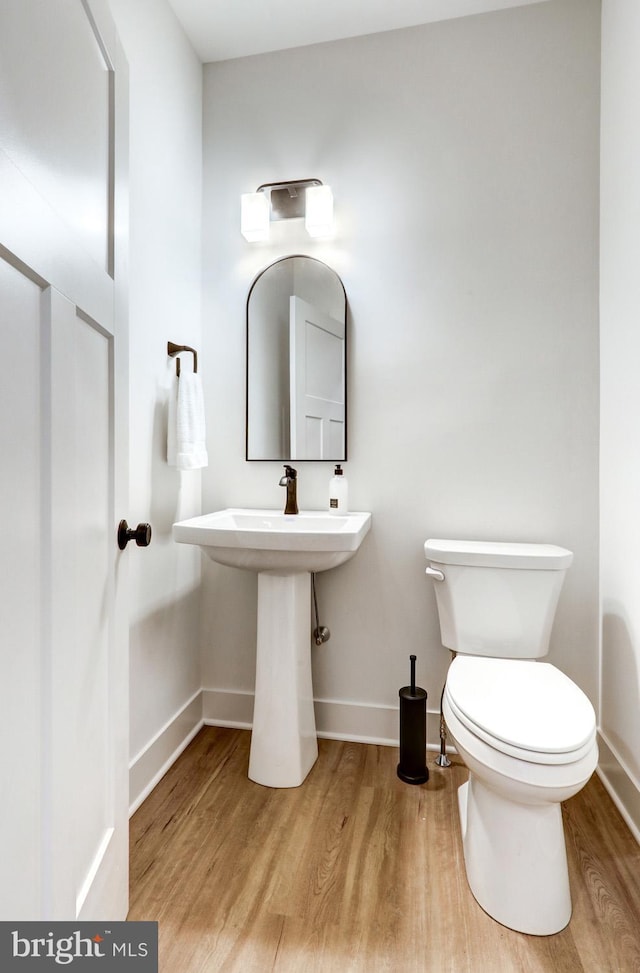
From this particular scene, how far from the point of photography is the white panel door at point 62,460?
651 mm

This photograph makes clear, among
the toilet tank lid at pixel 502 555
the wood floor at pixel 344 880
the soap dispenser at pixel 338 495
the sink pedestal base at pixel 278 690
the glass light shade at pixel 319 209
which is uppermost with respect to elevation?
the glass light shade at pixel 319 209

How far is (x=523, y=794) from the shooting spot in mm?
1160

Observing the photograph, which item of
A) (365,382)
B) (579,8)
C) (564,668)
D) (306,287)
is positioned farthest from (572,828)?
(579,8)

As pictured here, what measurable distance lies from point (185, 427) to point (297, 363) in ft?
1.74

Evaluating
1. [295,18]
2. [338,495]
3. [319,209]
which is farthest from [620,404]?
[295,18]

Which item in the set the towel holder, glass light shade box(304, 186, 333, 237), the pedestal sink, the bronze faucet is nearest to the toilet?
the pedestal sink

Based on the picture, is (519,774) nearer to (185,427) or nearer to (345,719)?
(345,719)

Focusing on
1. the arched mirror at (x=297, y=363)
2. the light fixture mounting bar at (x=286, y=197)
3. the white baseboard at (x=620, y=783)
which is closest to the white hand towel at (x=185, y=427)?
the arched mirror at (x=297, y=363)

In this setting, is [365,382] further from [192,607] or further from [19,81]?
[19,81]

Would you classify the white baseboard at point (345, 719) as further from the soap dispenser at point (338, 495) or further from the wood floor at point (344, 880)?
the soap dispenser at point (338, 495)

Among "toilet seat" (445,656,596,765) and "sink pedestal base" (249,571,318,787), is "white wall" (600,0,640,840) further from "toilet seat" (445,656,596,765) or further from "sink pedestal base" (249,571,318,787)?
"sink pedestal base" (249,571,318,787)

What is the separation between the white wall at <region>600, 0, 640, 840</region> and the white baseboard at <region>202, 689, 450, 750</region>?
2.03ft

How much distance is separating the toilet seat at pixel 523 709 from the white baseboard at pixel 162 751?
0.98m

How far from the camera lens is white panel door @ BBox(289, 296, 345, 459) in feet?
6.70
